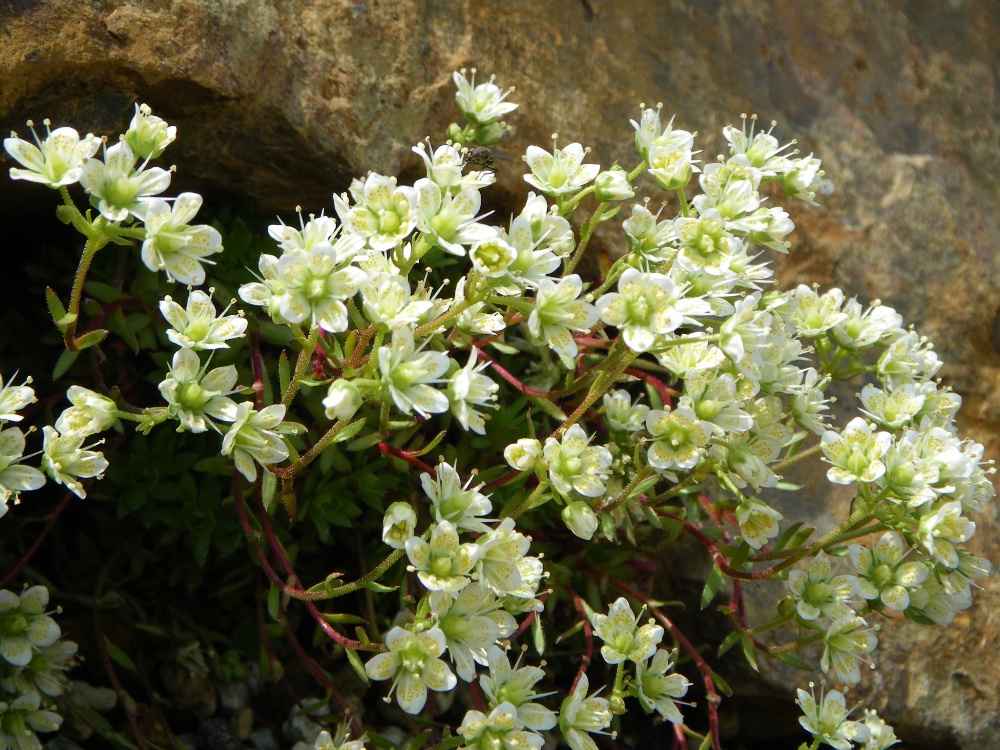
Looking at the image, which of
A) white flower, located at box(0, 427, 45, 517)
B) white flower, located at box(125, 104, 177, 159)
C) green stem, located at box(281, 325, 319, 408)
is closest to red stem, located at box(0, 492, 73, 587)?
white flower, located at box(0, 427, 45, 517)

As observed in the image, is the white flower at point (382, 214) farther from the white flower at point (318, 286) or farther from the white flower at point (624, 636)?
the white flower at point (624, 636)

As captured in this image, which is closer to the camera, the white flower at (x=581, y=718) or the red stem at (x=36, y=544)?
the white flower at (x=581, y=718)

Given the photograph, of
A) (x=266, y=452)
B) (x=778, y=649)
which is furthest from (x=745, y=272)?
(x=266, y=452)

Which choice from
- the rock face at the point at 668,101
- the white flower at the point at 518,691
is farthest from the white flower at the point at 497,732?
the rock face at the point at 668,101

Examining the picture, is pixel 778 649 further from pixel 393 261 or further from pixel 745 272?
pixel 393 261

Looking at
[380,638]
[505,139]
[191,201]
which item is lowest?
[380,638]

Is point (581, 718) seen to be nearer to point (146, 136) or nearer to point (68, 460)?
point (68, 460)

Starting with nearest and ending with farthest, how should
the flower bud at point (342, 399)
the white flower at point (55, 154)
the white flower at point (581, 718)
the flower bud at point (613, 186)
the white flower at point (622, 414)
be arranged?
the flower bud at point (342, 399)
the white flower at point (55, 154)
the white flower at point (581, 718)
the flower bud at point (613, 186)
the white flower at point (622, 414)
